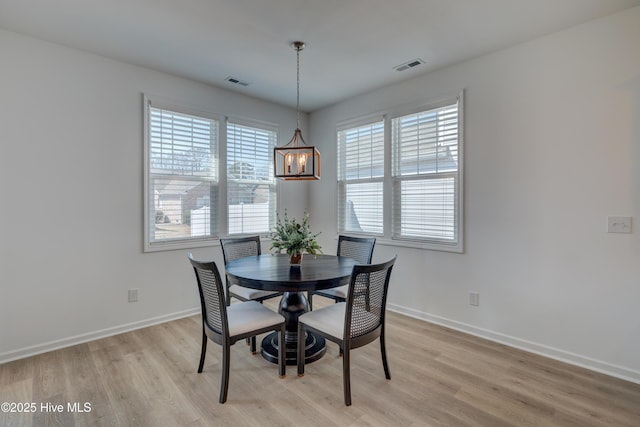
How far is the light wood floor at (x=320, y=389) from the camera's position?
1.92m

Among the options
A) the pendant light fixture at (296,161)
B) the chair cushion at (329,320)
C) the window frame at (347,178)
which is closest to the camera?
the chair cushion at (329,320)

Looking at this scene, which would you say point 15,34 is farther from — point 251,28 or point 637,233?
point 637,233

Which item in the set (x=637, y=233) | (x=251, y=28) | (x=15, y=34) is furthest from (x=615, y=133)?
(x=15, y=34)

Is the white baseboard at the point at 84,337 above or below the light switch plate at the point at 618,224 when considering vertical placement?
below

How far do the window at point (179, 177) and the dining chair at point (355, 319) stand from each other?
208 centimetres

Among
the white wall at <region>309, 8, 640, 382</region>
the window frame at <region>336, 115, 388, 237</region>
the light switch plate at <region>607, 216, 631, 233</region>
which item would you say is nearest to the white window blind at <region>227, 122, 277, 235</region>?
the window frame at <region>336, 115, 388, 237</region>

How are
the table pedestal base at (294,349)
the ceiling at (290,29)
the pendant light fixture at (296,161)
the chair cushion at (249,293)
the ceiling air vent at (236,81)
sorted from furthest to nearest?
the ceiling air vent at (236,81) → the chair cushion at (249,293) → the pendant light fixture at (296,161) → the table pedestal base at (294,349) → the ceiling at (290,29)

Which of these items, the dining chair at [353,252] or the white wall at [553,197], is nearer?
the white wall at [553,197]

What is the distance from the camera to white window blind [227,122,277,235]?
411 cm

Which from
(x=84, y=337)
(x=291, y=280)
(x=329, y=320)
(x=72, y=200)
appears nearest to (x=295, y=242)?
(x=291, y=280)

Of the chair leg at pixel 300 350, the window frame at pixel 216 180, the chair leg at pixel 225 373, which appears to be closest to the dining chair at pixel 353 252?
the chair leg at pixel 300 350

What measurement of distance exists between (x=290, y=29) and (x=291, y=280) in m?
2.07

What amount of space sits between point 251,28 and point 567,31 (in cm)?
265

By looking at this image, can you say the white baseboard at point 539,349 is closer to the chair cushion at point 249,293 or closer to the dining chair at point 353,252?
the dining chair at point 353,252
